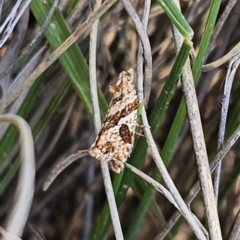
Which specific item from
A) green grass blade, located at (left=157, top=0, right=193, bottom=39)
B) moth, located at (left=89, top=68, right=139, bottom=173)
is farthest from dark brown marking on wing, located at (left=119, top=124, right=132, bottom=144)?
green grass blade, located at (left=157, top=0, right=193, bottom=39)

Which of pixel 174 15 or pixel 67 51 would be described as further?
pixel 67 51

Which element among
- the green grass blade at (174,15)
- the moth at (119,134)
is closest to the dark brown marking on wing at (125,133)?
the moth at (119,134)

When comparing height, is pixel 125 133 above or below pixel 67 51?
below

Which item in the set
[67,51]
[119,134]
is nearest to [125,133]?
[119,134]

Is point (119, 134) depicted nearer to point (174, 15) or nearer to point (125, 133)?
point (125, 133)

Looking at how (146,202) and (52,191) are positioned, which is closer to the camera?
(146,202)

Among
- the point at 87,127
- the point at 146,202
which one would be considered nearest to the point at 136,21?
the point at 146,202

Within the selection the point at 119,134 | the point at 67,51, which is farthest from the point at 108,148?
the point at 67,51

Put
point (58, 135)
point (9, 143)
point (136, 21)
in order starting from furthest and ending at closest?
point (58, 135)
point (9, 143)
point (136, 21)

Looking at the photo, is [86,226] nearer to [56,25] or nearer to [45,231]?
[45,231]
